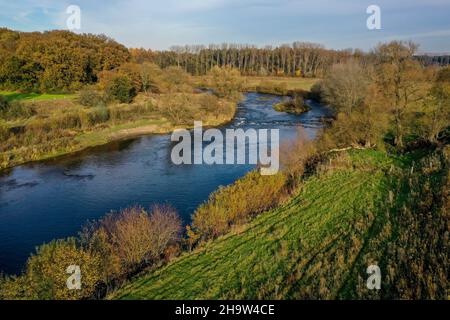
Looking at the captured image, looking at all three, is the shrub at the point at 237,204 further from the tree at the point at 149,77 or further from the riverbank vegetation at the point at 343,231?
the tree at the point at 149,77

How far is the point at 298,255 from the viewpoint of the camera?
1332 centimetres

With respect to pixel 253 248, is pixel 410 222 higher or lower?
higher

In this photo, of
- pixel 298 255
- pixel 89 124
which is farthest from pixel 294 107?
pixel 298 255

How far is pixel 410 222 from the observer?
44.7 ft

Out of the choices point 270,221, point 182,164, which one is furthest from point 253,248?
point 182,164

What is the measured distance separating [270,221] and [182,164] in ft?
49.8

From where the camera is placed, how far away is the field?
11430 mm
